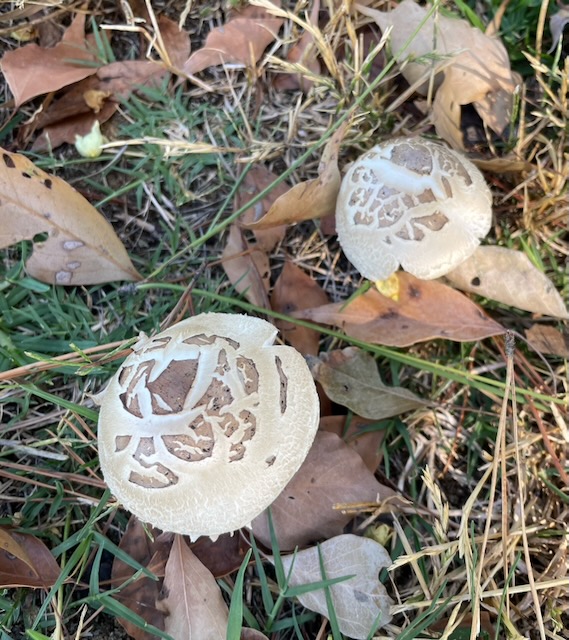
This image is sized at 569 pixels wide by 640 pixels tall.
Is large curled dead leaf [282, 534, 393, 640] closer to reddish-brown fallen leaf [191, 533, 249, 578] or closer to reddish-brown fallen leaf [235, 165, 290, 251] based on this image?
reddish-brown fallen leaf [191, 533, 249, 578]

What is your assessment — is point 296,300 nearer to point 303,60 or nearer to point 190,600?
point 303,60

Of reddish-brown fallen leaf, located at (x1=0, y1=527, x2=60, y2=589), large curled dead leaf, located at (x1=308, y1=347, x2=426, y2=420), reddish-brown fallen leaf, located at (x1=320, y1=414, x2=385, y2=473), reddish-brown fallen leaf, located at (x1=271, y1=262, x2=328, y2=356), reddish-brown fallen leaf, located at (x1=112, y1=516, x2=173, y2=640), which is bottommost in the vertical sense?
reddish-brown fallen leaf, located at (x1=112, y1=516, x2=173, y2=640)

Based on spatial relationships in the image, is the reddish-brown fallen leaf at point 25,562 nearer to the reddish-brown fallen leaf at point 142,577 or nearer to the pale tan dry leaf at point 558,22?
the reddish-brown fallen leaf at point 142,577

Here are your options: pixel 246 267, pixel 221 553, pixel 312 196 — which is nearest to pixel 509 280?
pixel 312 196

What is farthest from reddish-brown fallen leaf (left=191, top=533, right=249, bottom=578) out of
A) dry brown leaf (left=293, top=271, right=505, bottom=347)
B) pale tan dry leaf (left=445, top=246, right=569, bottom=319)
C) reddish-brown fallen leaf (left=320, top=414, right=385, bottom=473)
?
pale tan dry leaf (left=445, top=246, right=569, bottom=319)

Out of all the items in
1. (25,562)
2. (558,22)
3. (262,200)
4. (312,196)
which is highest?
(558,22)

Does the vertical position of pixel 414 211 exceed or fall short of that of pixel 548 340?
it exceeds it
